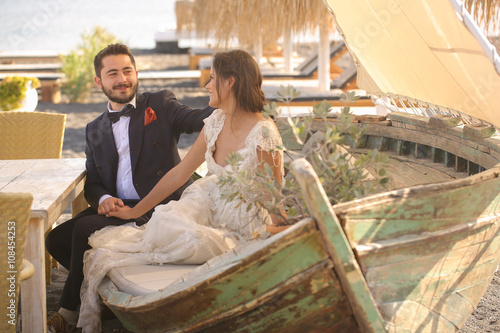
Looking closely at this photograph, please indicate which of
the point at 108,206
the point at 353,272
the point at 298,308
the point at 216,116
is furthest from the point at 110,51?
the point at 353,272

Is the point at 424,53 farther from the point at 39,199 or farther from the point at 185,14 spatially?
the point at 185,14

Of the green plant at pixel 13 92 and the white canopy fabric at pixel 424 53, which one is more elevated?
the white canopy fabric at pixel 424 53

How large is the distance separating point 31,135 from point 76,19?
62.4 meters

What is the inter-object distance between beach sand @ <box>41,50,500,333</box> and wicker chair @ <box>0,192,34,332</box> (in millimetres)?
1086

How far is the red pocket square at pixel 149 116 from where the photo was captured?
3.44 metres

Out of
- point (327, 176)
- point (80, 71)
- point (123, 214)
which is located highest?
point (327, 176)

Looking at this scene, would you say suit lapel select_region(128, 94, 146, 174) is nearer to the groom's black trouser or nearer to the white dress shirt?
the white dress shirt

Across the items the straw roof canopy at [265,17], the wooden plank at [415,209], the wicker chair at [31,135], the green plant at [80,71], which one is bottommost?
the green plant at [80,71]

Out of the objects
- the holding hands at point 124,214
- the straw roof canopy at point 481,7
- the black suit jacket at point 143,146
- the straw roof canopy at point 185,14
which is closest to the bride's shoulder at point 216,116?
the black suit jacket at point 143,146

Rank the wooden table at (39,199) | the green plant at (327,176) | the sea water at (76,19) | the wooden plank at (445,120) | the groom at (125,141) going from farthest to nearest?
the sea water at (76,19) < the wooden plank at (445,120) < the groom at (125,141) < the wooden table at (39,199) < the green plant at (327,176)

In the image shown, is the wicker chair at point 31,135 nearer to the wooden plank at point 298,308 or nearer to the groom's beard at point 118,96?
the groom's beard at point 118,96

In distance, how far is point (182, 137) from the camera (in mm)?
8828

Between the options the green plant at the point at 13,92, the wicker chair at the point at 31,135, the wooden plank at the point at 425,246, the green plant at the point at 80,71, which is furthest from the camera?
the green plant at the point at 80,71

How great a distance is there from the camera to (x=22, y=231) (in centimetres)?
204
